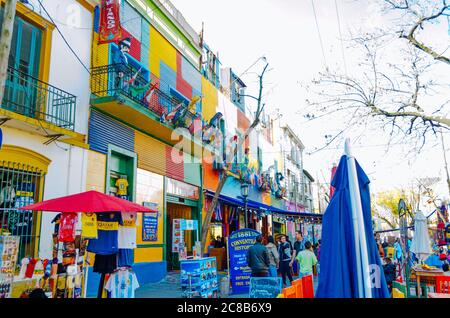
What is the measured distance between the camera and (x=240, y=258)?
11656 mm

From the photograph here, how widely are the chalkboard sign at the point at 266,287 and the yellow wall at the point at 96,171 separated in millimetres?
5611

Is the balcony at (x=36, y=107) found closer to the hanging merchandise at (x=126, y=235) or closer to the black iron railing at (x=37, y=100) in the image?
the black iron railing at (x=37, y=100)

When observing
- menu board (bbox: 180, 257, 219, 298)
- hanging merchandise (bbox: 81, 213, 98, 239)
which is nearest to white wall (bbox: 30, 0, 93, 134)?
hanging merchandise (bbox: 81, 213, 98, 239)

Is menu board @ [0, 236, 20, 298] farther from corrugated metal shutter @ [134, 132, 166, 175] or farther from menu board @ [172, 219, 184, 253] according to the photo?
corrugated metal shutter @ [134, 132, 166, 175]

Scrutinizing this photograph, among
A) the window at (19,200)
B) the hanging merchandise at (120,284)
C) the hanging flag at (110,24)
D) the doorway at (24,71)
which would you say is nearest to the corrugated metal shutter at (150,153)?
the hanging flag at (110,24)

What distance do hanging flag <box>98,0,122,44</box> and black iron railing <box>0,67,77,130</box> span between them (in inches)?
82.7

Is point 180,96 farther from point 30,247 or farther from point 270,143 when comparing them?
point 270,143

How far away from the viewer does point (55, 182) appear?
9.80 metres

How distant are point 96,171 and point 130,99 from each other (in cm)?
241

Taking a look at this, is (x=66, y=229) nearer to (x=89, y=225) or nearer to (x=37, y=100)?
(x=89, y=225)

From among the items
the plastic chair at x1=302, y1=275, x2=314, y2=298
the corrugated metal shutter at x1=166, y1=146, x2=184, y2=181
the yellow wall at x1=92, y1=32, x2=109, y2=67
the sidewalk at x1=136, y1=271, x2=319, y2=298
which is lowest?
the sidewalk at x1=136, y1=271, x2=319, y2=298

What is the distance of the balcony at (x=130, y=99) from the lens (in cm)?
1147

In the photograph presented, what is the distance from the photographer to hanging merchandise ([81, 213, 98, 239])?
716 centimetres
